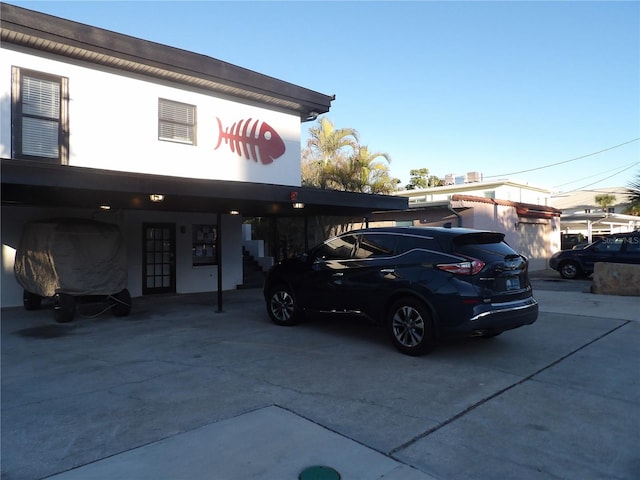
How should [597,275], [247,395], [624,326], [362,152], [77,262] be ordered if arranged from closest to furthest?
[247,395] → [624,326] → [77,262] → [597,275] → [362,152]

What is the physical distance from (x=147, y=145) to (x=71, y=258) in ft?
11.3

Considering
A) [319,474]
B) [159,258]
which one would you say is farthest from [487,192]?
[319,474]

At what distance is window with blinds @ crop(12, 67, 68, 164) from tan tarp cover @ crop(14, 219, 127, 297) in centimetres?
157

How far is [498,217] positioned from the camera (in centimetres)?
1856

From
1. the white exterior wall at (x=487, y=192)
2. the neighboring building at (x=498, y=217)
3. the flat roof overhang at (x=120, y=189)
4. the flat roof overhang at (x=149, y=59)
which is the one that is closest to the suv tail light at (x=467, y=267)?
the flat roof overhang at (x=120, y=189)

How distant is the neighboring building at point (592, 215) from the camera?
23859 millimetres

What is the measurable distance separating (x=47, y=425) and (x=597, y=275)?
13.2m

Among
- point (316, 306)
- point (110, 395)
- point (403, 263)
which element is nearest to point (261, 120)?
point (316, 306)

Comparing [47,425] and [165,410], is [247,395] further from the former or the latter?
[47,425]

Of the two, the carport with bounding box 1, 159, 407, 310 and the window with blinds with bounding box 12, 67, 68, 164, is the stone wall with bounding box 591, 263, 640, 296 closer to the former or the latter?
the carport with bounding box 1, 159, 407, 310

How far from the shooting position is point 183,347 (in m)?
6.72

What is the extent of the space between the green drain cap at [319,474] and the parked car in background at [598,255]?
15.3 metres

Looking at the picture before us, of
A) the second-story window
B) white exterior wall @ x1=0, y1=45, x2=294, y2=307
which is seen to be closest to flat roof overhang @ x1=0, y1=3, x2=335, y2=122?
white exterior wall @ x1=0, y1=45, x2=294, y2=307

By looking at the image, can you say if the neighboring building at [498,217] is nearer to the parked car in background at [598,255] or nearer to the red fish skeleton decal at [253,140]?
the parked car in background at [598,255]
